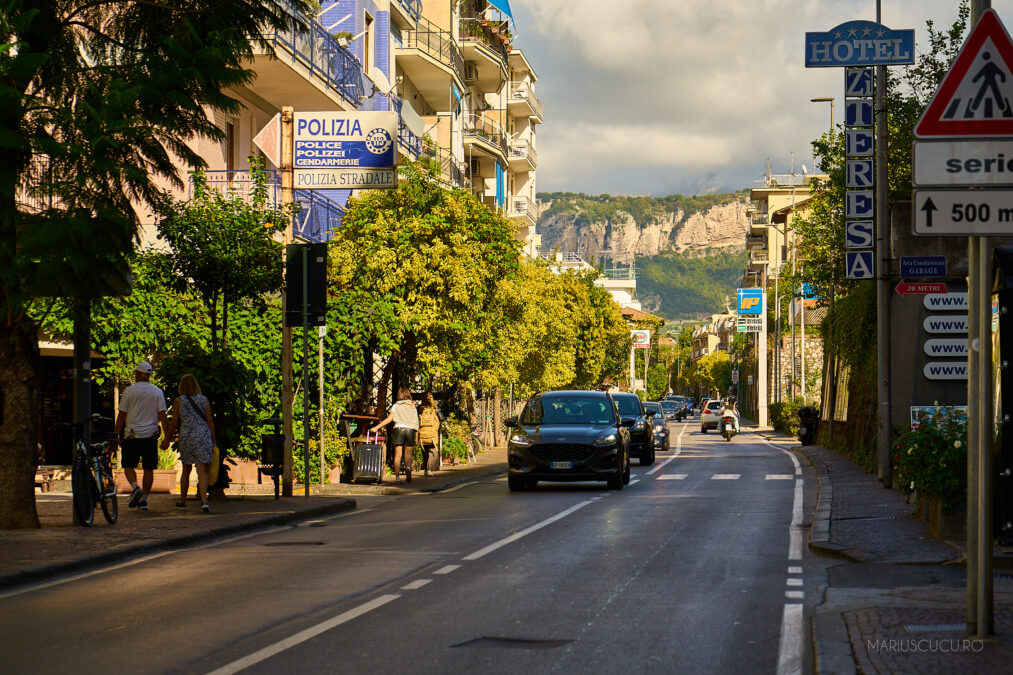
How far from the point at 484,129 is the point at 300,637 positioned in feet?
180

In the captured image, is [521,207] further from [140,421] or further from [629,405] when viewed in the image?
[140,421]

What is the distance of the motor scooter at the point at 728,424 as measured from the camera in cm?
5822

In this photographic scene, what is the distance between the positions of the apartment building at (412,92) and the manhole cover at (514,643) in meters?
8.00

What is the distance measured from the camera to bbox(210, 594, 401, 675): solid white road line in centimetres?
781

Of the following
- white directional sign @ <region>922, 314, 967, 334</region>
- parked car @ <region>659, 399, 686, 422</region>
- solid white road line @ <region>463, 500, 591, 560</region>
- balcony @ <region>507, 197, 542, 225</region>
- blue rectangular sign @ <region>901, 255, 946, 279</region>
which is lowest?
parked car @ <region>659, 399, 686, 422</region>

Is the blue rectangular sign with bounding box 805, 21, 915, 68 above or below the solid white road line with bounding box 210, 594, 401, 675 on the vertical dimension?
above

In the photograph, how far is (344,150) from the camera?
70.4 ft

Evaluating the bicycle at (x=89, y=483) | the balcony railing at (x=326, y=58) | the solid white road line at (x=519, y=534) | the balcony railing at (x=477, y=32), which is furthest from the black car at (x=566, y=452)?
the balcony railing at (x=477, y=32)

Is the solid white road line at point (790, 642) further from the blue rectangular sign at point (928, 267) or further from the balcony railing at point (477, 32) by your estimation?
the balcony railing at point (477, 32)

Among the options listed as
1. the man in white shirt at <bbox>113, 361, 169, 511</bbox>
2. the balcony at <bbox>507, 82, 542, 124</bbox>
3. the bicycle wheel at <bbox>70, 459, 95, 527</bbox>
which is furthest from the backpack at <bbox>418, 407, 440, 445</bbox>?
the balcony at <bbox>507, 82, 542, 124</bbox>

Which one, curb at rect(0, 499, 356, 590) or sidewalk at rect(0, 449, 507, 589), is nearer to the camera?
curb at rect(0, 499, 356, 590)

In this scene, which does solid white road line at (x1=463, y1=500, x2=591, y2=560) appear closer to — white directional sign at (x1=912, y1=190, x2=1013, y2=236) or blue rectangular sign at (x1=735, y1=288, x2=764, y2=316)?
white directional sign at (x1=912, y1=190, x2=1013, y2=236)

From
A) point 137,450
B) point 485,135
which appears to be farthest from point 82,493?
point 485,135

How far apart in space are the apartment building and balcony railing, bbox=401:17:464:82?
53mm
